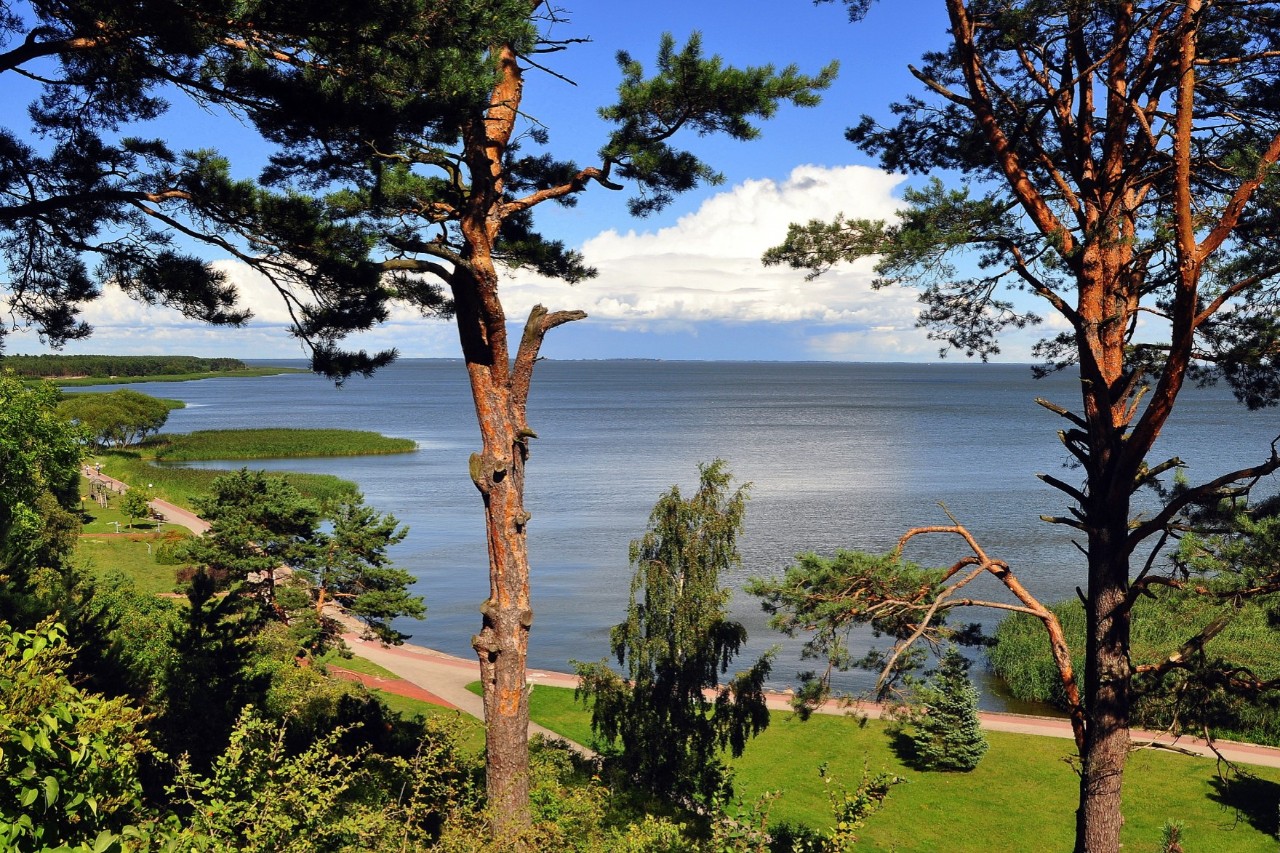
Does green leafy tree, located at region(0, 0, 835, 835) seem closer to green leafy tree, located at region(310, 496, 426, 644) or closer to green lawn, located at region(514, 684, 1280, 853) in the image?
green lawn, located at region(514, 684, 1280, 853)

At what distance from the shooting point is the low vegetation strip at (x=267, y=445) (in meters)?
73.6

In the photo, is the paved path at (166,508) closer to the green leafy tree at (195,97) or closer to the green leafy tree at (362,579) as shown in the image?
the green leafy tree at (362,579)

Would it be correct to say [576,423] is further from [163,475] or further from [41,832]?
[41,832]

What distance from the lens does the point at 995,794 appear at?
714 inches

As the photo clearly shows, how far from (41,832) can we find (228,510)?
19475 mm

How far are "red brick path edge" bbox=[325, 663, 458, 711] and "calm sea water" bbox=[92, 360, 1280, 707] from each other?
4.51m

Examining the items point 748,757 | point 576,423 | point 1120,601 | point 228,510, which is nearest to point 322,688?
point 228,510

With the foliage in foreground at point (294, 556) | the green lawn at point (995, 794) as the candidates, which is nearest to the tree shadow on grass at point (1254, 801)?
the green lawn at point (995, 794)

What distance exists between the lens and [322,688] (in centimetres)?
1507

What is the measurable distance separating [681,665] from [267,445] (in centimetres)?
6866

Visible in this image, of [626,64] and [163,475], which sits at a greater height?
[626,64]

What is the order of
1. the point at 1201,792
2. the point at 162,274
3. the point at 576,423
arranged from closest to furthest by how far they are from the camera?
the point at 162,274, the point at 1201,792, the point at 576,423

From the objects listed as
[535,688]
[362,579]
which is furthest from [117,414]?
[535,688]

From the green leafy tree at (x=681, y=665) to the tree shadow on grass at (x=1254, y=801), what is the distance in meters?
8.92
